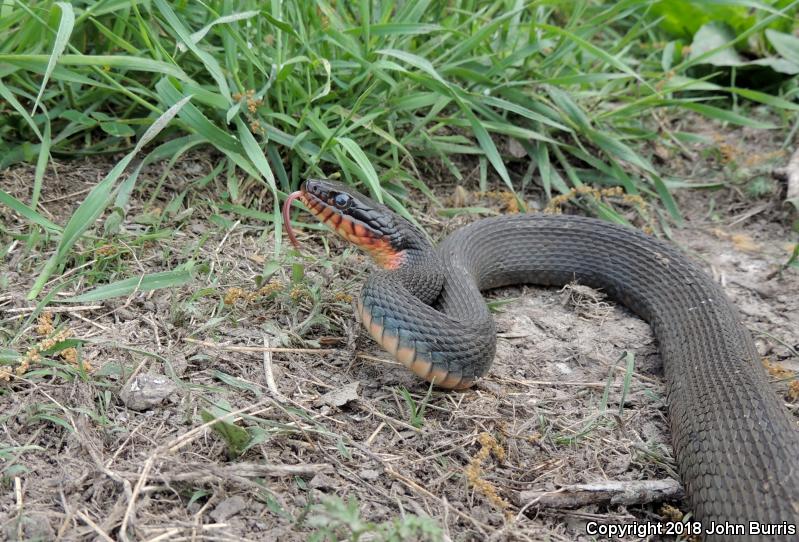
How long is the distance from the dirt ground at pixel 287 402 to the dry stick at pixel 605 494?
31mm

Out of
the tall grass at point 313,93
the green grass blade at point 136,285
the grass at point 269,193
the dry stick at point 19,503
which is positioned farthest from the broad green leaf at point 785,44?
the dry stick at point 19,503

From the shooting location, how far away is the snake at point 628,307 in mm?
3512

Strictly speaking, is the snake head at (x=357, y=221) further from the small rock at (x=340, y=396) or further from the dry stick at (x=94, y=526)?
the dry stick at (x=94, y=526)

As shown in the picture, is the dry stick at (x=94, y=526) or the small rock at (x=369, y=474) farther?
the small rock at (x=369, y=474)

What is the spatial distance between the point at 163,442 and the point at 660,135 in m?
4.84

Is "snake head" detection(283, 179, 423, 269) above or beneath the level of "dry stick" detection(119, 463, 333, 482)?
above

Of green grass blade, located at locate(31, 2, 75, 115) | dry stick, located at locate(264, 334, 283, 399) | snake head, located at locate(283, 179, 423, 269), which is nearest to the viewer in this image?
dry stick, located at locate(264, 334, 283, 399)

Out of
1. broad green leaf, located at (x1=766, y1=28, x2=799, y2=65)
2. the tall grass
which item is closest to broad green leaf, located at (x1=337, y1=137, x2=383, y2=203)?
the tall grass

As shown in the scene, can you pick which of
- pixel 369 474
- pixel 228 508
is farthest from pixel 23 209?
pixel 369 474

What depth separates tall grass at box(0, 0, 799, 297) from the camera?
495cm

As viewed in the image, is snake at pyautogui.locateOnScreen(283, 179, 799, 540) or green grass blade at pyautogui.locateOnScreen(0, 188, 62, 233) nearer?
snake at pyautogui.locateOnScreen(283, 179, 799, 540)

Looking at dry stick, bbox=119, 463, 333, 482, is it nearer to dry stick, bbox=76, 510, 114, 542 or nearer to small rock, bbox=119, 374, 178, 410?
dry stick, bbox=76, 510, 114, 542

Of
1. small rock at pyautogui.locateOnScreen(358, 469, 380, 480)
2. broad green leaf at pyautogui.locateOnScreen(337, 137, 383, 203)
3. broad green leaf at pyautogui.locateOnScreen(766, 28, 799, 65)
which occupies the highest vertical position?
broad green leaf at pyautogui.locateOnScreen(766, 28, 799, 65)

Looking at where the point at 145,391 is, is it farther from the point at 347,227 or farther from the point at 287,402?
the point at 347,227
